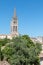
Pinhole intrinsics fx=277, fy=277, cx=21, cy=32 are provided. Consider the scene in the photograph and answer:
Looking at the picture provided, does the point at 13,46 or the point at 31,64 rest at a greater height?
the point at 13,46

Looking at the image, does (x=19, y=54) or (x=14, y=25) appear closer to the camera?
(x=19, y=54)

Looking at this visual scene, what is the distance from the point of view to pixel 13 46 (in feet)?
89.4

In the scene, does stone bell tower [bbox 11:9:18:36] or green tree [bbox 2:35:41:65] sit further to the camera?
stone bell tower [bbox 11:9:18:36]

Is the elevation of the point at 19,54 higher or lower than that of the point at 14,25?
higher

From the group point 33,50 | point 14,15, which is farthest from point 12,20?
point 33,50

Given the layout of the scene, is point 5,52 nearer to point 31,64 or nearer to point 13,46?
point 13,46

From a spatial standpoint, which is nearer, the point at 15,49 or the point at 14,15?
the point at 15,49

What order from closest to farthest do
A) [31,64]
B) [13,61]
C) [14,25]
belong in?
1. [13,61]
2. [31,64]
3. [14,25]

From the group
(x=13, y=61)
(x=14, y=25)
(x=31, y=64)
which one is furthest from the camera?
(x=14, y=25)

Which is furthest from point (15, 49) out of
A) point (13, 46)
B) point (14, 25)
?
point (14, 25)

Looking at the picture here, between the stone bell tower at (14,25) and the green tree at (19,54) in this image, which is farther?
the stone bell tower at (14,25)

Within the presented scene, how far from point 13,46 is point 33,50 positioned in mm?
2065

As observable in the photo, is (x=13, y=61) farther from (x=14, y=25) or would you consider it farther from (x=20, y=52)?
(x=14, y=25)

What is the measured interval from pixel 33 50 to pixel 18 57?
2.50m
